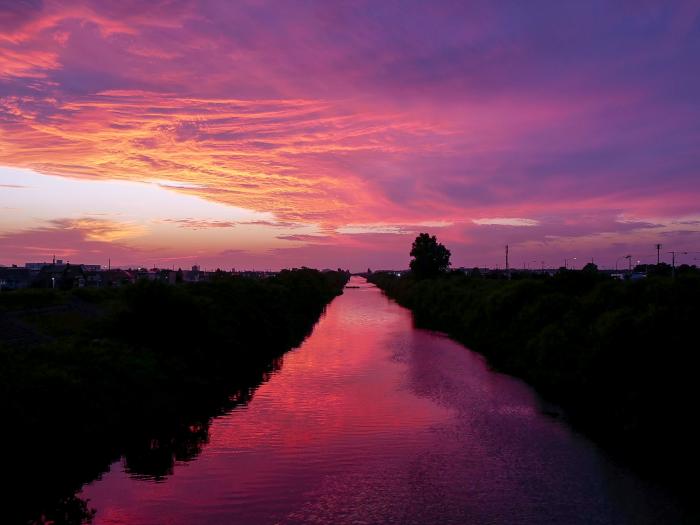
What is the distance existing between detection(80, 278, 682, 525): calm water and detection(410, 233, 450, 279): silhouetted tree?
303 feet

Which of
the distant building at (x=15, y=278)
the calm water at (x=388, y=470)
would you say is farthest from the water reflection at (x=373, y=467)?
the distant building at (x=15, y=278)

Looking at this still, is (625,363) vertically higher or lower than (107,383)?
higher

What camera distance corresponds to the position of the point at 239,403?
28.0 metres

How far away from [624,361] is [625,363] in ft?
0.26

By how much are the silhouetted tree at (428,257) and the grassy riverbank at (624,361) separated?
80.0m

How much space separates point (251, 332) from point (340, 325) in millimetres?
25991

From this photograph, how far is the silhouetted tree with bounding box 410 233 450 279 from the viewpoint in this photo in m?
123

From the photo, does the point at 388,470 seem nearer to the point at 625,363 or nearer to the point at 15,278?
the point at 625,363

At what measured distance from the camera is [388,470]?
60.2 feet

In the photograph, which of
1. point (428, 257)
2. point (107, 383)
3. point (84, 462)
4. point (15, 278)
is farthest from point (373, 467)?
point (428, 257)

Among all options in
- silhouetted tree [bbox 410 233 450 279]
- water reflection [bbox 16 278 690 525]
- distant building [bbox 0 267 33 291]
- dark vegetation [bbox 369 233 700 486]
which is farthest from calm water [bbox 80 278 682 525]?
silhouetted tree [bbox 410 233 450 279]

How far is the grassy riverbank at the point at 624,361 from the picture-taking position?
19.9m

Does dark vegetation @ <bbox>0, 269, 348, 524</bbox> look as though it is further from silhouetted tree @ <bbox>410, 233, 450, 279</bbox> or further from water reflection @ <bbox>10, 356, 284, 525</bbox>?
silhouetted tree @ <bbox>410, 233, 450, 279</bbox>

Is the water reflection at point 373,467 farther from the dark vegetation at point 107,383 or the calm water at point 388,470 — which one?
the dark vegetation at point 107,383
